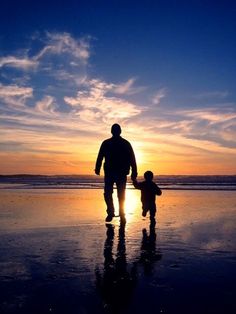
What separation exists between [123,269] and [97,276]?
508mm

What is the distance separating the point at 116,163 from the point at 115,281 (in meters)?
A: 5.12

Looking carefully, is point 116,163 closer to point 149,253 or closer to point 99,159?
point 99,159

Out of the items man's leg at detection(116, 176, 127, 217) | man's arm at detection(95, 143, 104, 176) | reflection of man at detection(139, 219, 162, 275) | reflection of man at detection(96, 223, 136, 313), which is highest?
man's arm at detection(95, 143, 104, 176)

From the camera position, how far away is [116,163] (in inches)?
364

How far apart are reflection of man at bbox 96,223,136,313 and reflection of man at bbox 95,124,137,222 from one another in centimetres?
312

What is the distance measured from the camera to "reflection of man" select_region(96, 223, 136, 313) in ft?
11.6

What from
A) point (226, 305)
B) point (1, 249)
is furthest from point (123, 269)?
point (1, 249)

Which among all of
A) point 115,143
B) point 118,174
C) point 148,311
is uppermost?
point 115,143

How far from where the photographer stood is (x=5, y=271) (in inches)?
185

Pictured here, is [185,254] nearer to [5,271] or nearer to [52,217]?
[5,271]

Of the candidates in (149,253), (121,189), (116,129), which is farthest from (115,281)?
(116,129)

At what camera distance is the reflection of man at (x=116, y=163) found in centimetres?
924

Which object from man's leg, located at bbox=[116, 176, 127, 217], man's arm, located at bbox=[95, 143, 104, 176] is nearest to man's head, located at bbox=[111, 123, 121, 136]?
man's arm, located at bbox=[95, 143, 104, 176]

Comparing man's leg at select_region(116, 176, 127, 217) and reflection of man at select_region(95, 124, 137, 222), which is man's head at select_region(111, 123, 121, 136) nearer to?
reflection of man at select_region(95, 124, 137, 222)
